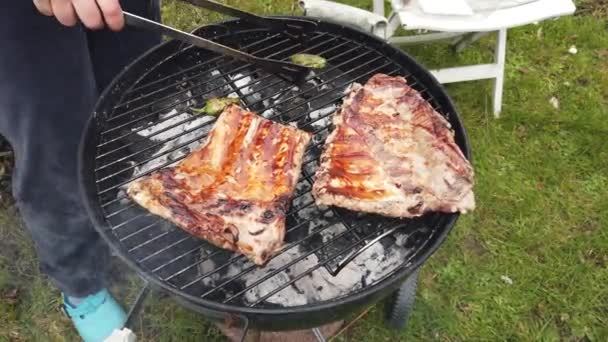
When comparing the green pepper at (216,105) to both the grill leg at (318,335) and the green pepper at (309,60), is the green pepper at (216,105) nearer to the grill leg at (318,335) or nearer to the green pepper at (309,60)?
the green pepper at (309,60)

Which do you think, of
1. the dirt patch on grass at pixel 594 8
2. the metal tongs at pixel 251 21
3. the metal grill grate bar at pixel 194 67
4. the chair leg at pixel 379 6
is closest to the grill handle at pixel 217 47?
the metal tongs at pixel 251 21

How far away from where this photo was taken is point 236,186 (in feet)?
6.77

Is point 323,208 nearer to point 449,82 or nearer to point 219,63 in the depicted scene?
point 219,63

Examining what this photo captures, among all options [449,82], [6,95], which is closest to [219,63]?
[6,95]

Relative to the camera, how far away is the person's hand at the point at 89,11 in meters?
1.78

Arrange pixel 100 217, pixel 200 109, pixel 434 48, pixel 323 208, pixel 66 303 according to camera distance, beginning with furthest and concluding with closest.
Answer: pixel 434 48 → pixel 66 303 → pixel 200 109 → pixel 323 208 → pixel 100 217

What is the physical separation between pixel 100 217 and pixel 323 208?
2.82ft

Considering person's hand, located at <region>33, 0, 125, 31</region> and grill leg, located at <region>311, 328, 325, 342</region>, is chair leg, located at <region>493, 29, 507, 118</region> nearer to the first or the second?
grill leg, located at <region>311, 328, 325, 342</region>

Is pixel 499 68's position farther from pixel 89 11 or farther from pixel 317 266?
pixel 89 11

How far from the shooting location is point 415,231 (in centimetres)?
213

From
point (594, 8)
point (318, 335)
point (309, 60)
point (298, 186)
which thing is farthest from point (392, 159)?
point (594, 8)

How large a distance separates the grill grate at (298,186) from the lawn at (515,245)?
3.46ft

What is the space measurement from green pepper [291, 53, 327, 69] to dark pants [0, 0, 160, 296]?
3.10 ft

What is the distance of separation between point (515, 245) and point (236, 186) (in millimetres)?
2104
